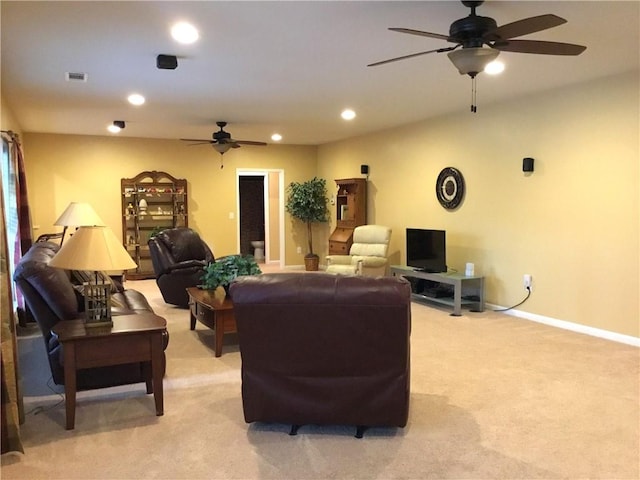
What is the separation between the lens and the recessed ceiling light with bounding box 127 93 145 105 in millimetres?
5312

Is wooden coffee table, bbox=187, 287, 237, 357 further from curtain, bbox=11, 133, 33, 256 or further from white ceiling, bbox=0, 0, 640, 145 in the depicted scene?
curtain, bbox=11, 133, 33, 256

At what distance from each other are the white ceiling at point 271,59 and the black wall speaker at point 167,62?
66mm

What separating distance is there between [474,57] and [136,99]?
400cm

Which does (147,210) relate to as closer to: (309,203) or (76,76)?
(309,203)

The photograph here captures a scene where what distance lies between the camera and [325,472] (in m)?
2.44

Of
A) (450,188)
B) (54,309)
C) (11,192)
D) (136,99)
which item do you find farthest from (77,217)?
(450,188)

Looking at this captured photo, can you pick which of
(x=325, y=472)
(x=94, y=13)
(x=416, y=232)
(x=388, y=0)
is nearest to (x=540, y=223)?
(x=416, y=232)

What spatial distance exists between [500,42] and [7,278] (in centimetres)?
300

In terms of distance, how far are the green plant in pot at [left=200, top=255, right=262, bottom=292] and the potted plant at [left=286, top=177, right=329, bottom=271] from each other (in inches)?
195

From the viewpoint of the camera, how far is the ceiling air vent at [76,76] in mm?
4446

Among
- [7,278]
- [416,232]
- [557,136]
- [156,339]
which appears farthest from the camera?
[416,232]

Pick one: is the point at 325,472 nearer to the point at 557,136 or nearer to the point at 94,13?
the point at 94,13

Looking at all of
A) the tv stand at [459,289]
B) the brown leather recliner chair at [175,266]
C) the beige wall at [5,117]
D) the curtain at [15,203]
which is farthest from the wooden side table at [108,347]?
the tv stand at [459,289]

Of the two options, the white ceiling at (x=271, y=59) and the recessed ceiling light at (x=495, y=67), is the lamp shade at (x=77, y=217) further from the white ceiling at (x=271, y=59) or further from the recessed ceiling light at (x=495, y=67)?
the recessed ceiling light at (x=495, y=67)
